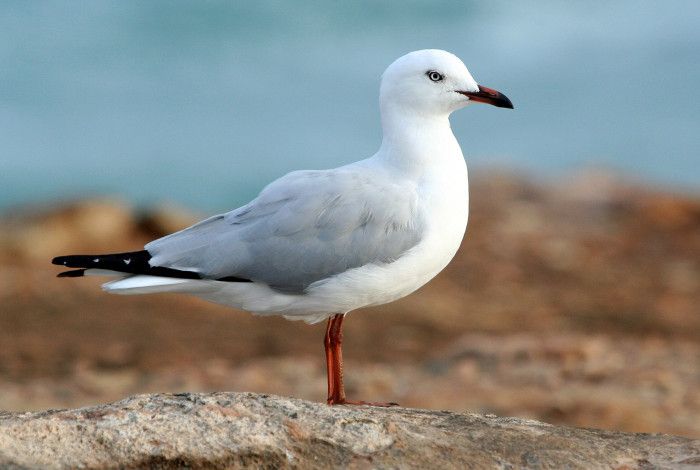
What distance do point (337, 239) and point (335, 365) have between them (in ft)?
2.49

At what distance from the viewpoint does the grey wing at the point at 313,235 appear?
6.05 m

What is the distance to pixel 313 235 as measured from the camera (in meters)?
6.16

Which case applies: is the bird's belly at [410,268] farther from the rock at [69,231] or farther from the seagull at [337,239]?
the rock at [69,231]

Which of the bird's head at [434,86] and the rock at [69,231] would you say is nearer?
the bird's head at [434,86]

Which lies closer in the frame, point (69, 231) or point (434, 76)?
point (434, 76)

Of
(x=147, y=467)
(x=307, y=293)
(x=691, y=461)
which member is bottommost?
(x=691, y=461)

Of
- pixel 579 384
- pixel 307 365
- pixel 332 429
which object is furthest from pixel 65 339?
pixel 332 429

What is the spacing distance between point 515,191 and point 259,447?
50.7 ft

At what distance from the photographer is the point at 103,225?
1639 centimetres

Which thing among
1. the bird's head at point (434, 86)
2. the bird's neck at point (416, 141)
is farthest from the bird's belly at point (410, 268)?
the bird's head at point (434, 86)

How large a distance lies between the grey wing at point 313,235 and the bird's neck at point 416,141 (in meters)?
0.21

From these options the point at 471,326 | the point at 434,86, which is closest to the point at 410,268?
the point at 434,86

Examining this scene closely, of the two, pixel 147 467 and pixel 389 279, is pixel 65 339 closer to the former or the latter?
pixel 389 279

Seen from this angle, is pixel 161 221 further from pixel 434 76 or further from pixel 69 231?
pixel 434 76
